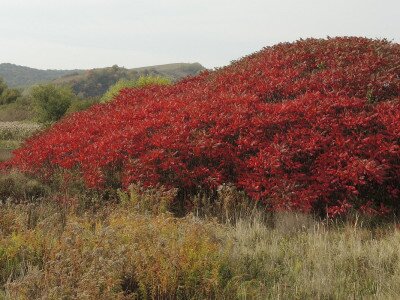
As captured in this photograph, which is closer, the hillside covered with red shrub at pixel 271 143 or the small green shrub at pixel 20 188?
the hillside covered with red shrub at pixel 271 143

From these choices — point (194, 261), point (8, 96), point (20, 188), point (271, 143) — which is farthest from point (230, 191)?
point (8, 96)

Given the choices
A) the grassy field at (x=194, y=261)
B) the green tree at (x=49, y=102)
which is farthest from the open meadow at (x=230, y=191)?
the green tree at (x=49, y=102)

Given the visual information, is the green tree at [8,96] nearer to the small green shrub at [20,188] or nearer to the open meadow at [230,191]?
the open meadow at [230,191]

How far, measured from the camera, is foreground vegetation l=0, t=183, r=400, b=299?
163 inches

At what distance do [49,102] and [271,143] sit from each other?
93.8ft

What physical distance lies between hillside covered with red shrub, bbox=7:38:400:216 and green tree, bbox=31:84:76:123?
2420 centimetres

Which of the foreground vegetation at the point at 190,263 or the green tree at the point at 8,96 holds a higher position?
the green tree at the point at 8,96

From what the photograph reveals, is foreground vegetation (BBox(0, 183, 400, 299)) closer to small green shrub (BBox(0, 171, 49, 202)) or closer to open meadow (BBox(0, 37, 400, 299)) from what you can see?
open meadow (BBox(0, 37, 400, 299))

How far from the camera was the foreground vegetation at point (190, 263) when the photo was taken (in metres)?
4.15

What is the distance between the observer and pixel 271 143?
314 inches

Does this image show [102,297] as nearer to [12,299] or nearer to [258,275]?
[12,299]

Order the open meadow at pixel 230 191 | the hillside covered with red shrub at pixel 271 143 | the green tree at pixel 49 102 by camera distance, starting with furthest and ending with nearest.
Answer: the green tree at pixel 49 102, the hillside covered with red shrub at pixel 271 143, the open meadow at pixel 230 191

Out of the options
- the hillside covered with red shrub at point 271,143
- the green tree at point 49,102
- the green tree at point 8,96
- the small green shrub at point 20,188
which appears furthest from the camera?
the green tree at point 8,96

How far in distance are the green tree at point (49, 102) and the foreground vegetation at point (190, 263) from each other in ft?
93.9
